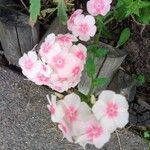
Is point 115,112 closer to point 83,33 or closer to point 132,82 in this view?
point 83,33

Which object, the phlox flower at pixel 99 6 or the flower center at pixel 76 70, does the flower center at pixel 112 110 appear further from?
the phlox flower at pixel 99 6

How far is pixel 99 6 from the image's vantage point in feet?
7.24

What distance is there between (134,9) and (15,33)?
707 millimetres

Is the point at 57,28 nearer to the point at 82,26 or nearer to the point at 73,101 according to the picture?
the point at 82,26

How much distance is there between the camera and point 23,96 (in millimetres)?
2836

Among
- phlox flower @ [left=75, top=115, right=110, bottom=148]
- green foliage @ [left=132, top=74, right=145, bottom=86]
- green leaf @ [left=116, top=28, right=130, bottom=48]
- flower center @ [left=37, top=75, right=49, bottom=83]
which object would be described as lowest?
green foliage @ [left=132, top=74, right=145, bottom=86]

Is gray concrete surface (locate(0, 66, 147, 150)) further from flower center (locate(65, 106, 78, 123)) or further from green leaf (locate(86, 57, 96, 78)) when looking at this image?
flower center (locate(65, 106, 78, 123))

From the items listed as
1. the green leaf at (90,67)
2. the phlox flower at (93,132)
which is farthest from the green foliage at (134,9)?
the phlox flower at (93,132)

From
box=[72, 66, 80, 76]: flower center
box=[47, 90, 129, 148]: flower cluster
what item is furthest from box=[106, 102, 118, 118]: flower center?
box=[72, 66, 80, 76]: flower center

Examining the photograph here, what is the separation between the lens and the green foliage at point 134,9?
2195 mm

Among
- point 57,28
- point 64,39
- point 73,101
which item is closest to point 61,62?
point 64,39

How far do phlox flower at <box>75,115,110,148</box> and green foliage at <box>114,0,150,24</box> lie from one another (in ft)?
2.06

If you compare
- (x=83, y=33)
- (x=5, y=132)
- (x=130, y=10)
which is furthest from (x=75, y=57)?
(x=5, y=132)

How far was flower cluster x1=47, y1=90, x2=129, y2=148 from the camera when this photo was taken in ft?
5.90
